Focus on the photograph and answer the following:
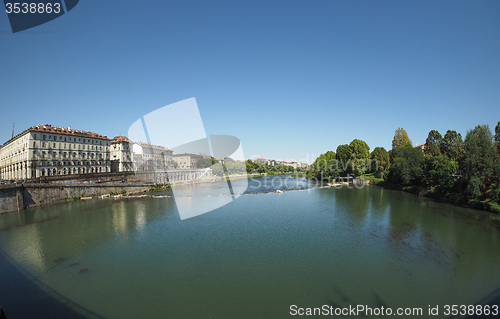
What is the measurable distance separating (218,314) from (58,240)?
39.6 ft

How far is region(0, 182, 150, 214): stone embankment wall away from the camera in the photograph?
805 inches

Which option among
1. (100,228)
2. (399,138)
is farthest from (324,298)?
(399,138)

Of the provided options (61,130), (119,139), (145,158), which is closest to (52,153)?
(61,130)

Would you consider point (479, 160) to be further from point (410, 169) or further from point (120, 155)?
point (120, 155)

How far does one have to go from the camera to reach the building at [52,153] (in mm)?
29031

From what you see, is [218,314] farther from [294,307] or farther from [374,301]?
[374,301]

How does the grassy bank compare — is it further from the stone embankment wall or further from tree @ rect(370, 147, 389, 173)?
the stone embankment wall

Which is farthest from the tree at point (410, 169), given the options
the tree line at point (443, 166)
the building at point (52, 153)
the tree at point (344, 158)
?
the building at point (52, 153)

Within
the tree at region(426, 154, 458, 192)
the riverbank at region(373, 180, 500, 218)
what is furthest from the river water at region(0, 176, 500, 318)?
the tree at region(426, 154, 458, 192)

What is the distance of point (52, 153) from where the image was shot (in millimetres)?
30734

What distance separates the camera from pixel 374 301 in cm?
762

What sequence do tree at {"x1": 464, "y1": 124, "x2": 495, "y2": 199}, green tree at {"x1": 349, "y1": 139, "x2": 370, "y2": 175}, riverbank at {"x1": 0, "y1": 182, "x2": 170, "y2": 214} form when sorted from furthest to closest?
green tree at {"x1": 349, "y1": 139, "x2": 370, "y2": 175} < riverbank at {"x1": 0, "y1": 182, "x2": 170, "y2": 214} < tree at {"x1": 464, "y1": 124, "x2": 495, "y2": 199}

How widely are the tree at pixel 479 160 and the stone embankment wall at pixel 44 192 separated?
37663 mm

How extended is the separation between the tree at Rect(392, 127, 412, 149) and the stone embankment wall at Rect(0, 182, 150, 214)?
50.6 meters
